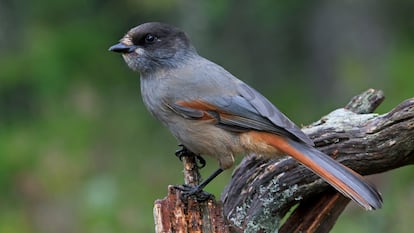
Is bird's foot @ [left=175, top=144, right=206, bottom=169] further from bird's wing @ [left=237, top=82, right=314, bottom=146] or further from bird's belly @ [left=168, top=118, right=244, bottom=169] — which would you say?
bird's wing @ [left=237, top=82, right=314, bottom=146]

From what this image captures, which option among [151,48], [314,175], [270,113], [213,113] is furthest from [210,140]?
[151,48]

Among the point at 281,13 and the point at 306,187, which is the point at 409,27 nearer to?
the point at 281,13

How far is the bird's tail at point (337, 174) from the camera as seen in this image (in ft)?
16.6

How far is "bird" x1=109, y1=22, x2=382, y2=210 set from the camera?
17.1 feet

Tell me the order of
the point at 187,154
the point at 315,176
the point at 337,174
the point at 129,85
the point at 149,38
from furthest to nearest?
the point at 129,85 → the point at 149,38 → the point at 187,154 → the point at 315,176 → the point at 337,174

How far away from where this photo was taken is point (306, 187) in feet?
18.2

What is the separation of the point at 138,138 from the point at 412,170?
8.97 feet

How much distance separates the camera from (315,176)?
5.52 metres

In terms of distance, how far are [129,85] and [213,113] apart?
17.8 ft

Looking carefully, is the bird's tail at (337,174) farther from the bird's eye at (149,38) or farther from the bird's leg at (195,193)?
the bird's eye at (149,38)

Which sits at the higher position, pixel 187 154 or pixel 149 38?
pixel 149 38

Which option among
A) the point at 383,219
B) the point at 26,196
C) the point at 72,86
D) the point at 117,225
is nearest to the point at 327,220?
the point at 383,219

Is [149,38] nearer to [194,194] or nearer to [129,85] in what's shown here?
[194,194]

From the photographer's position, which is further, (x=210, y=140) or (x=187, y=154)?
(x=187, y=154)
